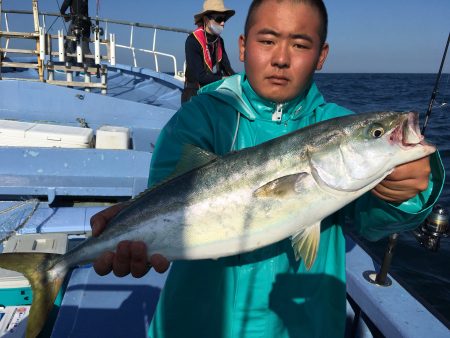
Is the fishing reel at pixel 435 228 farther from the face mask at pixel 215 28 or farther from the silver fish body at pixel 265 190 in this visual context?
the face mask at pixel 215 28

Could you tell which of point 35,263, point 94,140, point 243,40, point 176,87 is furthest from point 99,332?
point 176,87

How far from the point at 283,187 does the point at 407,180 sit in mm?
585

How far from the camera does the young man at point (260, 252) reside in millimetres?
1973

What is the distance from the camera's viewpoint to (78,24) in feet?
32.3

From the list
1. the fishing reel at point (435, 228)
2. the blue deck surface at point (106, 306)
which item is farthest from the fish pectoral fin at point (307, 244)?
the fishing reel at point (435, 228)

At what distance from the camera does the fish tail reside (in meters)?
2.25

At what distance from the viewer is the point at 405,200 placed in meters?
1.83

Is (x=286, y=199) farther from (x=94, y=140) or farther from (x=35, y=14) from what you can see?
(x=35, y=14)

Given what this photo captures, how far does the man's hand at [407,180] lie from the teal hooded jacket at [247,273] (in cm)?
9

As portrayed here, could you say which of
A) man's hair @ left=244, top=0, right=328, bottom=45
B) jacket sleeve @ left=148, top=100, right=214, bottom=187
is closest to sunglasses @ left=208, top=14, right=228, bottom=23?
man's hair @ left=244, top=0, right=328, bottom=45

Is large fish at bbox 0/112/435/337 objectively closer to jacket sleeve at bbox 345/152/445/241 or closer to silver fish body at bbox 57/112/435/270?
silver fish body at bbox 57/112/435/270

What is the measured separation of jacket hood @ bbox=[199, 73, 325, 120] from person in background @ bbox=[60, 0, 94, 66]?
29.1 ft

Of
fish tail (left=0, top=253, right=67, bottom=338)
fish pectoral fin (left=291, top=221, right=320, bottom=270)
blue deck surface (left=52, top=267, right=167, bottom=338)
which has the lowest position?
blue deck surface (left=52, top=267, right=167, bottom=338)

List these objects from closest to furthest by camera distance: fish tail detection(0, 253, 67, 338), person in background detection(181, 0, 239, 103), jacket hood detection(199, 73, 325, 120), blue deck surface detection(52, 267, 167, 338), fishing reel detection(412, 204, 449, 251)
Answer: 1. jacket hood detection(199, 73, 325, 120)
2. fish tail detection(0, 253, 67, 338)
3. blue deck surface detection(52, 267, 167, 338)
4. fishing reel detection(412, 204, 449, 251)
5. person in background detection(181, 0, 239, 103)
